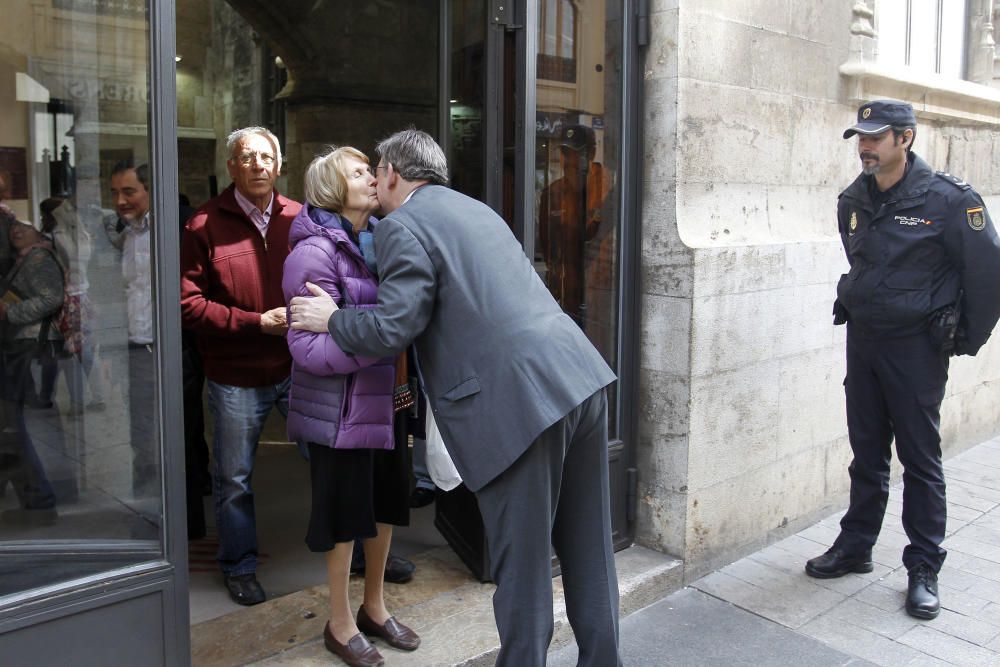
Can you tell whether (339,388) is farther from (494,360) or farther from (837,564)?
(837,564)

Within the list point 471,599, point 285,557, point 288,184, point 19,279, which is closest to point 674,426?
point 471,599

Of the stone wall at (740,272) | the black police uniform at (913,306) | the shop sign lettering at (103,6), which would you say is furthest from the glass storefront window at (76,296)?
the black police uniform at (913,306)

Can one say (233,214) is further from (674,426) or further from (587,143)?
(674,426)

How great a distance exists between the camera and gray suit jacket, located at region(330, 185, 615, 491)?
9.08ft

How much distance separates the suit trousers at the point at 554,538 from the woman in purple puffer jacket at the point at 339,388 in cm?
55

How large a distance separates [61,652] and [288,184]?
705 centimetres

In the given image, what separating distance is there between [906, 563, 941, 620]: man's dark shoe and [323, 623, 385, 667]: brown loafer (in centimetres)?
230

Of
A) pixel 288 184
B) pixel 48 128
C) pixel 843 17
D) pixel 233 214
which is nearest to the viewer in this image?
pixel 48 128

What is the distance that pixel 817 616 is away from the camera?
4.24 meters

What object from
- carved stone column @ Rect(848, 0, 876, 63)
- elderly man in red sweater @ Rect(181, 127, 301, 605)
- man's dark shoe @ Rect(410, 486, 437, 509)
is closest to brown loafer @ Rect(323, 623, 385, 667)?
elderly man in red sweater @ Rect(181, 127, 301, 605)

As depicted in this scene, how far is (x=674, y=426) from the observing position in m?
4.51

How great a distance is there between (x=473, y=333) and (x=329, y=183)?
2.92 ft

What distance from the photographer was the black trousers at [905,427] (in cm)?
423

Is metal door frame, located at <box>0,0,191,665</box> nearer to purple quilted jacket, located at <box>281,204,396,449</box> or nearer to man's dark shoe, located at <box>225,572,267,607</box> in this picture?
purple quilted jacket, located at <box>281,204,396,449</box>
